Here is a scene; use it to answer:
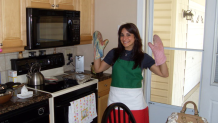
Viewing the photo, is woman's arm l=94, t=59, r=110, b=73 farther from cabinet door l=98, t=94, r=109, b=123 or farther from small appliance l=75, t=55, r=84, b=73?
small appliance l=75, t=55, r=84, b=73

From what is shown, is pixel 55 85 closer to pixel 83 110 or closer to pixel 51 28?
pixel 83 110

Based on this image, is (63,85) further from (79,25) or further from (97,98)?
(79,25)

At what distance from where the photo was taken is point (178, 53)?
2.73m

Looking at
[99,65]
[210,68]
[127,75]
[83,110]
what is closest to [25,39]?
[99,65]

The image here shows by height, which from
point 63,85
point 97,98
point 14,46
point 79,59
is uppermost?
point 14,46

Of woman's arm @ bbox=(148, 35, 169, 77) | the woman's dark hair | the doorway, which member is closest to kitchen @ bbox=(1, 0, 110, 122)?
the woman's dark hair

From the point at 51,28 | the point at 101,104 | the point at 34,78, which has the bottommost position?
the point at 101,104

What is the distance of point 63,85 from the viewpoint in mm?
2445

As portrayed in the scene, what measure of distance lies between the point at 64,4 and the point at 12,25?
0.69 metres

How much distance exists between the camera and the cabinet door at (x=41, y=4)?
2.22 metres

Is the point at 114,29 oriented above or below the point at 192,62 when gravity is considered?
above

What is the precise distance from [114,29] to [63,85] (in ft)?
3.19

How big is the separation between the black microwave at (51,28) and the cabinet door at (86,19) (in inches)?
5.8

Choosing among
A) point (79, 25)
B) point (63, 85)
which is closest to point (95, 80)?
point (63, 85)
